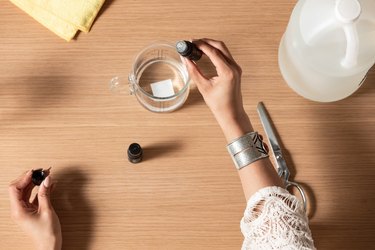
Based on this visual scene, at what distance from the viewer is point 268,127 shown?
0.85m

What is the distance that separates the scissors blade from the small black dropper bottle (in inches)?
6.2

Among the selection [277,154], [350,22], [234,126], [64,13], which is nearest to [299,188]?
[277,154]

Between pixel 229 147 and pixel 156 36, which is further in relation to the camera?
pixel 156 36

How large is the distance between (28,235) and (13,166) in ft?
0.41

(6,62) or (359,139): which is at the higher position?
(6,62)

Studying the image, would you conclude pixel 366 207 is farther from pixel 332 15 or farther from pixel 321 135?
pixel 332 15

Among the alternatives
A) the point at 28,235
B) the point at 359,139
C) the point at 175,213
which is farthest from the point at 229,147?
the point at 28,235

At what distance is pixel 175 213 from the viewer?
821 mm

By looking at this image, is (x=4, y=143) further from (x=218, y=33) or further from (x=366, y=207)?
(x=366, y=207)

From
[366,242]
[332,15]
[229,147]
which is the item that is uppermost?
[332,15]

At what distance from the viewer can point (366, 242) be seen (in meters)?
0.82

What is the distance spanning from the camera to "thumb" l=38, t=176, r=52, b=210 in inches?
31.4

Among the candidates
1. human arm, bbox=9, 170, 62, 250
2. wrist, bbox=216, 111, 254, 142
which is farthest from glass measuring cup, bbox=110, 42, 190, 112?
human arm, bbox=9, 170, 62, 250

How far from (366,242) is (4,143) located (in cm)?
67
